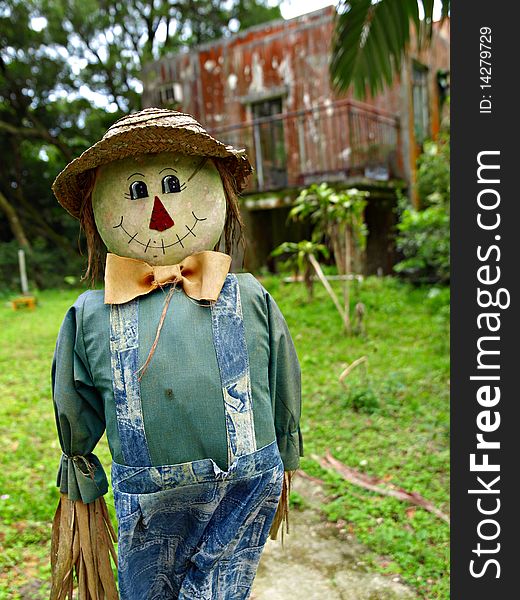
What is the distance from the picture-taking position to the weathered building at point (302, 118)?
27.8ft

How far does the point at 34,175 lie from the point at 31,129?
119 centimetres

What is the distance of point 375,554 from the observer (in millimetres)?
2564

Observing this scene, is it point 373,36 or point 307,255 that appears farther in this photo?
point 307,255

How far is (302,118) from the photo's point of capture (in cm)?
886

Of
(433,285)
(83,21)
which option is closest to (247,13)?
(83,21)

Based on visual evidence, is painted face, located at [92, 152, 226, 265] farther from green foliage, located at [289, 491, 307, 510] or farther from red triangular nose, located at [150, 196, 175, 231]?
green foliage, located at [289, 491, 307, 510]

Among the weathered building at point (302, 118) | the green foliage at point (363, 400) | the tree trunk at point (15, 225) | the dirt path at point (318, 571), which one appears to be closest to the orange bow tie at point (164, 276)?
the dirt path at point (318, 571)

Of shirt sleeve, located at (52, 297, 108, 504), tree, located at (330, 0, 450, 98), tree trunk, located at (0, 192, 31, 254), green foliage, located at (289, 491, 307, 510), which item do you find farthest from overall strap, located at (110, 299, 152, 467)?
tree trunk, located at (0, 192, 31, 254)

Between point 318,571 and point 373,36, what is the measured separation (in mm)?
2966

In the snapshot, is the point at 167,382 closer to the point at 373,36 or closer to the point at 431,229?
the point at 373,36

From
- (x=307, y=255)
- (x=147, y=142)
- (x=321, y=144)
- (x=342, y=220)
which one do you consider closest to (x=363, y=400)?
(x=342, y=220)

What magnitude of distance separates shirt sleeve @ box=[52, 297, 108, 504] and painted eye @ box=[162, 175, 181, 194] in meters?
0.40

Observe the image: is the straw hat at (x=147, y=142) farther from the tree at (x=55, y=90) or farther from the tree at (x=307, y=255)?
the tree at (x=55, y=90)

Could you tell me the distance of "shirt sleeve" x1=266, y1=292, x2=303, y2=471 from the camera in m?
1.76
